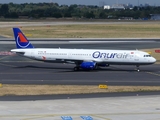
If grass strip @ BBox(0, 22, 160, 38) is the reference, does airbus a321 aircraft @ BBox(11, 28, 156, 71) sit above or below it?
above

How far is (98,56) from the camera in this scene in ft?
243

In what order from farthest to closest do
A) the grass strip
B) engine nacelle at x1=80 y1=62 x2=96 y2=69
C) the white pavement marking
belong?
the grass strip
engine nacelle at x1=80 y1=62 x2=96 y2=69
the white pavement marking

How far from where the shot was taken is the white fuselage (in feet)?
239

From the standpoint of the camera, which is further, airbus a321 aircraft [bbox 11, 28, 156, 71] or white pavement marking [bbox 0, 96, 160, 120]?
airbus a321 aircraft [bbox 11, 28, 156, 71]

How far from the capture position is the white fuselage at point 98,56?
72875 millimetres

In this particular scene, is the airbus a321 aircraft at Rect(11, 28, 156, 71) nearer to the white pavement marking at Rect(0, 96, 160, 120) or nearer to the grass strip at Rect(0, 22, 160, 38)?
the white pavement marking at Rect(0, 96, 160, 120)

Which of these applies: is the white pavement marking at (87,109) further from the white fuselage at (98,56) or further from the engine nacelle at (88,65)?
the white fuselage at (98,56)

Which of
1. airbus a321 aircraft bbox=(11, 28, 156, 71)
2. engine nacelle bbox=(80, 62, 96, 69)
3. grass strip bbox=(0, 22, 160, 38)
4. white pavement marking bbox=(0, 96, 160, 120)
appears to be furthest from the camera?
grass strip bbox=(0, 22, 160, 38)

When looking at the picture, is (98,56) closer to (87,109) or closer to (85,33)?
(87,109)

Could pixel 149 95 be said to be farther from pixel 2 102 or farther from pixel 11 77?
pixel 11 77

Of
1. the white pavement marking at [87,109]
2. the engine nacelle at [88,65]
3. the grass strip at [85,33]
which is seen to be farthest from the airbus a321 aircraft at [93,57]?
the grass strip at [85,33]

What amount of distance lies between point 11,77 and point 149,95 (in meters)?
21.7

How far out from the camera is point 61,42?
121188 mm

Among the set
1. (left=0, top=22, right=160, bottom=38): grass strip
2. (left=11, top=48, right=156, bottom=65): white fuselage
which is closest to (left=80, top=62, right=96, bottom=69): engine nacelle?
(left=11, top=48, right=156, bottom=65): white fuselage
